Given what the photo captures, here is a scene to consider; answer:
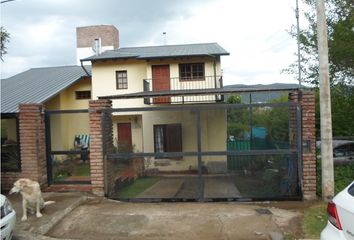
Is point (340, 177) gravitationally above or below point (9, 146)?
below

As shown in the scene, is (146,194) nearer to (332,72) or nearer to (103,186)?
(103,186)

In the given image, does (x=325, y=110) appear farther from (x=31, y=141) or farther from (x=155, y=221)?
(x=31, y=141)

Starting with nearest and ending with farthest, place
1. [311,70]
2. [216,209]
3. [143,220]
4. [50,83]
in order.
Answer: [143,220] → [216,209] → [311,70] → [50,83]

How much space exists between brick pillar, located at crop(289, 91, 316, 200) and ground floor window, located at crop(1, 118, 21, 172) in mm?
6825

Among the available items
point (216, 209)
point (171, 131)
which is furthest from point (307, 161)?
point (171, 131)

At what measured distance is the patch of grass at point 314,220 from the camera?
6.66 metres

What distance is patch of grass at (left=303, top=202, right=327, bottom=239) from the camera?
666 cm

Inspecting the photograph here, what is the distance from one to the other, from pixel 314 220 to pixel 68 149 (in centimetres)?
593

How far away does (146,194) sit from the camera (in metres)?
9.59

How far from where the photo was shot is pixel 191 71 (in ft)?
79.5

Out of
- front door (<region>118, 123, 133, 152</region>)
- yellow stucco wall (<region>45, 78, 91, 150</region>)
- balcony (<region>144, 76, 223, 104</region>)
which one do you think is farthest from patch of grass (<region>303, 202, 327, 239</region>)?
balcony (<region>144, 76, 223, 104</region>)

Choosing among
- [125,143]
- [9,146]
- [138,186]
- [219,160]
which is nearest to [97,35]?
[9,146]

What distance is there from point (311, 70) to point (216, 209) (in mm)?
9159

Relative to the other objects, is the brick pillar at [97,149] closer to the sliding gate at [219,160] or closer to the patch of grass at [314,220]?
the sliding gate at [219,160]
